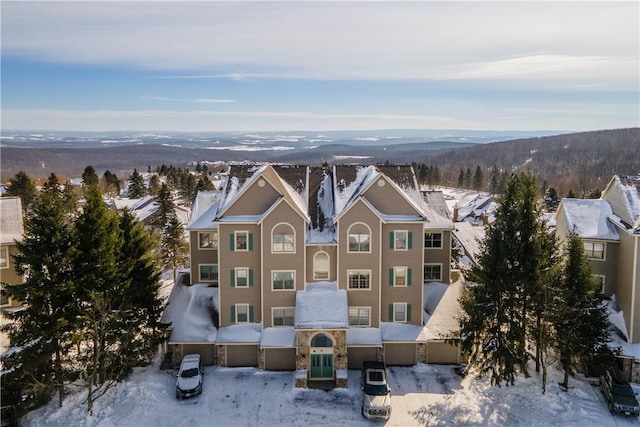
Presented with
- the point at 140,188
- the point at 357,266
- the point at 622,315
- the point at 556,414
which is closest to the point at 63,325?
the point at 357,266

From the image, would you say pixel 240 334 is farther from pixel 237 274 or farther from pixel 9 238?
pixel 9 238

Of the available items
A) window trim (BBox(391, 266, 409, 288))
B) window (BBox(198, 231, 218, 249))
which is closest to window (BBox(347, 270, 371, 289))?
window trim (BBox(391, 266, 409, 288))

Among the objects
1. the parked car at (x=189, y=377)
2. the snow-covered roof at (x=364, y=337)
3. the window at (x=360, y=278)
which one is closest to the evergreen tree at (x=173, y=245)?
the parked car at (x=189, y=377)

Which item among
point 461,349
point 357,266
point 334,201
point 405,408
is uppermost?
point 334,201

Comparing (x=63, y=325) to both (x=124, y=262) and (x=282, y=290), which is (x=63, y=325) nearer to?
(x=124, y=262)

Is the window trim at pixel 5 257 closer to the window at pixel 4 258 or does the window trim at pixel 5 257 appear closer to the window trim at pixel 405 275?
the window at pixel 4 258

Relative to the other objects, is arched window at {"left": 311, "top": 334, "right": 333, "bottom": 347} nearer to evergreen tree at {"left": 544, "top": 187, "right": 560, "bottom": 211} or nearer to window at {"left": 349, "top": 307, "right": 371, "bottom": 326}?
window at {"left": 349, "top": 307, "right": 371, "bottom": 326}

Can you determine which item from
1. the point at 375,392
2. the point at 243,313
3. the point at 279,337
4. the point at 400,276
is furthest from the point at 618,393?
the point at 243,313
